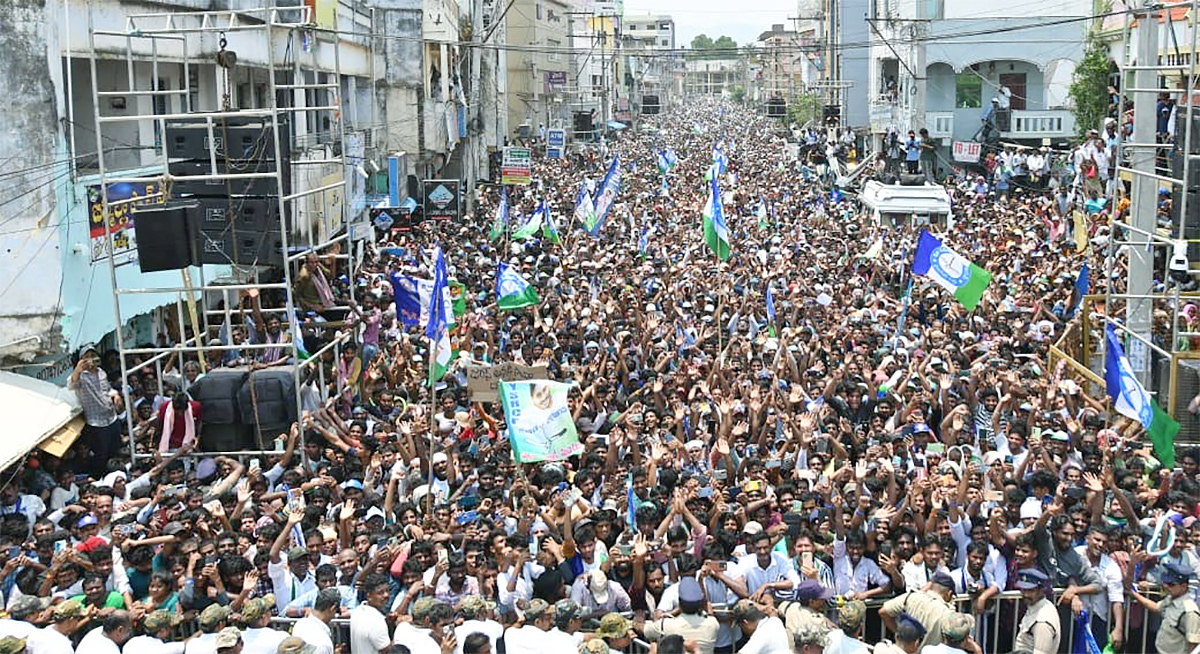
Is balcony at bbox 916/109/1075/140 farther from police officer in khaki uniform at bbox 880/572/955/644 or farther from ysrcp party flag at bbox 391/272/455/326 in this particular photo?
police officer in khaki uniform at bbox 880/572/955/644

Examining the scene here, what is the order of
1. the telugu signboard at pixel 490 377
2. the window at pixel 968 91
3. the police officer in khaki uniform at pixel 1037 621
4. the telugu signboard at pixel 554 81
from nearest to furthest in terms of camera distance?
the police officer in khaki uniform at pixel 1037 621 → the telugu signboard at pixel 490 377 → the window at pixel 968 91 → the telugu signboard at pixel 554 81

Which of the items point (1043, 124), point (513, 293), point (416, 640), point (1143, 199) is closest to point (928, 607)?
point (416, 640)

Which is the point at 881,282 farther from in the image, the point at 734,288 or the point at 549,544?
the point at 549,544

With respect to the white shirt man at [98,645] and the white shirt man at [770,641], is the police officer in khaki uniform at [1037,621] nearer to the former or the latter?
the white shirt man at [770,641]

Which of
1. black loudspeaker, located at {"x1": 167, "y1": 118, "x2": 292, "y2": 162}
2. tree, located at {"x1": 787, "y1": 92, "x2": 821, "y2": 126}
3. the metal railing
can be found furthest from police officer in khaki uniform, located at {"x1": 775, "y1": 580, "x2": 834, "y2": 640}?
tree, located at {"x1": 787, "y1": 92, "x2": 821, "y2": 126}

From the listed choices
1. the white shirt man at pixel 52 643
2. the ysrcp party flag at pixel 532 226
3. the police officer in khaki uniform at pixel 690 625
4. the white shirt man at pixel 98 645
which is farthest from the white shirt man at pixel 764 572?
the ysrcp party flag at pixel 532 226

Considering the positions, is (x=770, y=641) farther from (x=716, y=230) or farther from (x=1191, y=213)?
(x=716, y=230)
